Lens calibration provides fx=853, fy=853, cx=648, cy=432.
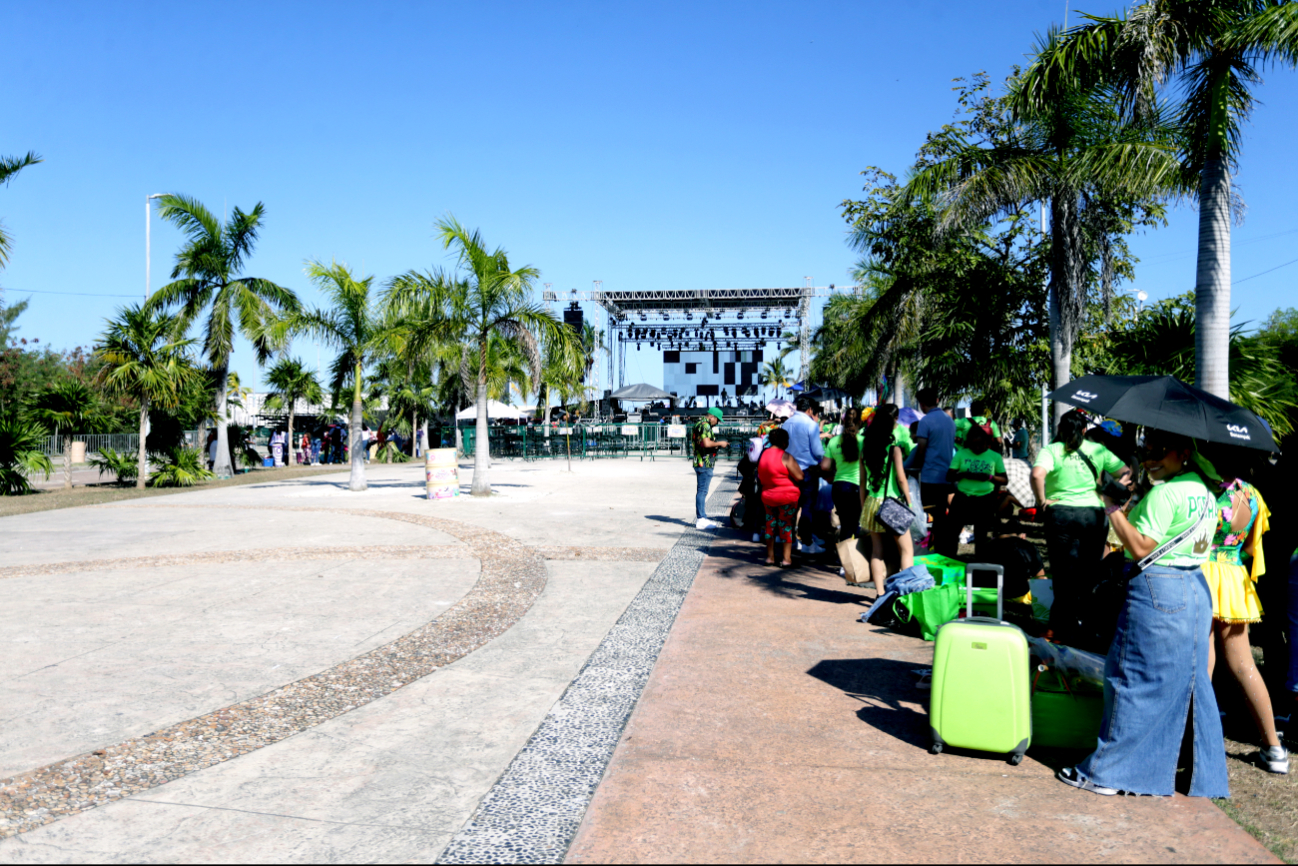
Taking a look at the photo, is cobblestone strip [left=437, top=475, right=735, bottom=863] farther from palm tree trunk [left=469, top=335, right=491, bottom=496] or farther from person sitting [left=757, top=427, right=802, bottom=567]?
palm tree trunk [left=469, top=335, right=491, bottom=496]

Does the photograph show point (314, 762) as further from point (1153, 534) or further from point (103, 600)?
point (103, 600)

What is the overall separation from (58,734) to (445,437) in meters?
35.8

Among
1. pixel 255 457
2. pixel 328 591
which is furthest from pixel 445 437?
pixel 328 591

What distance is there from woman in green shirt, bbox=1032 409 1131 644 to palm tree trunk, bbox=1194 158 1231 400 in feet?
5.18

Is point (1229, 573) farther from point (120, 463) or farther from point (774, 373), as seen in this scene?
point (774, 373)

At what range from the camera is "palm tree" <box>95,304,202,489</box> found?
1866 cm

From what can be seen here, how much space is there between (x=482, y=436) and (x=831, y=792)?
13.5 metres

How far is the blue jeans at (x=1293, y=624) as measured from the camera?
150 inches

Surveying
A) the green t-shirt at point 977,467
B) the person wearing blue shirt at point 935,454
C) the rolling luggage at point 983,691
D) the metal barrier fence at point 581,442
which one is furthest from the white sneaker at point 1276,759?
the metal barrier fence at point 581,442

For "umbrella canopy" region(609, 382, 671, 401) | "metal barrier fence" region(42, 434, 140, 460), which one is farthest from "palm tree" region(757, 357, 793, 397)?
"metal barrier fence" region(42, 434, 140, 460)

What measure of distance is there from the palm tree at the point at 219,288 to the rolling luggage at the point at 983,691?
791 inches

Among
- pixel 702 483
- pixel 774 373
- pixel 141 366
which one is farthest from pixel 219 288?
pixel 774 373

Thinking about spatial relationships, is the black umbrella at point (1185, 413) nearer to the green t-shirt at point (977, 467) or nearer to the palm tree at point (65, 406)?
the green t-shirt at point (977, 467)

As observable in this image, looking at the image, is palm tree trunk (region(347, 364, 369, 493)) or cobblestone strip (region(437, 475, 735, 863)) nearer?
cobblestone strip (region(437, 475, 735, 863))
